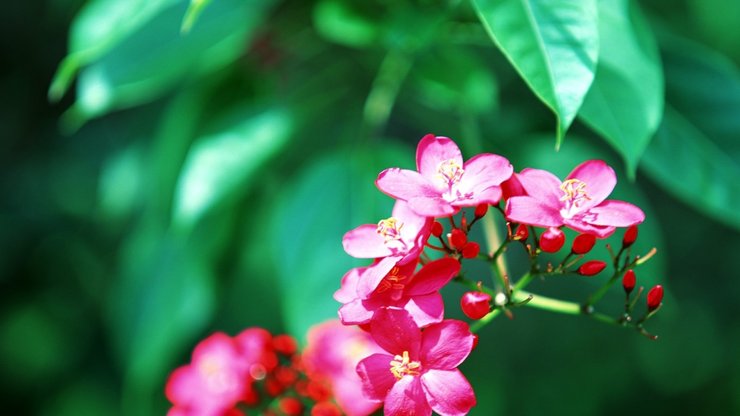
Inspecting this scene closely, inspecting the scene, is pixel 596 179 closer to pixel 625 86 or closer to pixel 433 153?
pixel 433 153

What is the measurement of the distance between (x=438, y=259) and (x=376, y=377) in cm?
10

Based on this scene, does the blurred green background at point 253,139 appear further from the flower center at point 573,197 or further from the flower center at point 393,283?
the flower center at point 393,283

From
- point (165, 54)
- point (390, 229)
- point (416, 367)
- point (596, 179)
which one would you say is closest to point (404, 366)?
point (416, 367)

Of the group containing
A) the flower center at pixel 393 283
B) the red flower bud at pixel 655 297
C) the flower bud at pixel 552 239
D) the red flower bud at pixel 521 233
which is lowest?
the red flower bud at pixel 655 297

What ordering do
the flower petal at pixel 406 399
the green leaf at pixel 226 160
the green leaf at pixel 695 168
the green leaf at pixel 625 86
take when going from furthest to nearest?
1. the green leaf at pixel 226 160
2. the green leaf at pixel 695 168
3. the green leaf at pixel 625 86
4. the flower petal at pixel 406 399

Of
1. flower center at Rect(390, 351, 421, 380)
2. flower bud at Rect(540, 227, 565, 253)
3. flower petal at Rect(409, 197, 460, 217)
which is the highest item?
flower petal at Rect(409, 197, 460, 217)

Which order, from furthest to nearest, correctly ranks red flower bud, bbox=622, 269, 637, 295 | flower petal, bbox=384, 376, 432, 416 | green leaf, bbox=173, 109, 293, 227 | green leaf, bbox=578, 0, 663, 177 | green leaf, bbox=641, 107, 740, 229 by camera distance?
→ green leaf, bbox=173, 109, 293, 227 < green leaf, bbox=641, 107, 740, 229 < green leaf, bbox=578, 0, 663, 177 < red flower bud, bbox=622, 269, 637, 295 < flower petal, bbox=384, 376, 432, 416

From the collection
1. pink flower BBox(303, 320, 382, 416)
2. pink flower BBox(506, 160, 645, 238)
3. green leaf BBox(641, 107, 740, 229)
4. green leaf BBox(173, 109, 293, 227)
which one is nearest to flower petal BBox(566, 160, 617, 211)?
pink flower BBox(506, 160, 645, 238)

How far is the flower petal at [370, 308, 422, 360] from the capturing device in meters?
→ 0.65

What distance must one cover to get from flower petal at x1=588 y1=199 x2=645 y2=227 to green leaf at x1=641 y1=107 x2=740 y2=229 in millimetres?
434

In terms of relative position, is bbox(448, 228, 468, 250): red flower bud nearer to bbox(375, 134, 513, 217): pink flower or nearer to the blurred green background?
bbox(375, 134, 513, 217): pink flower

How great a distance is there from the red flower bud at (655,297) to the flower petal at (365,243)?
0.71 feet

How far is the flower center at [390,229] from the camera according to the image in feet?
2.31

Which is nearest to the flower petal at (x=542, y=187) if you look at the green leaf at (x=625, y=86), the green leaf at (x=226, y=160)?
the green leaf at (x=625, y=86)
